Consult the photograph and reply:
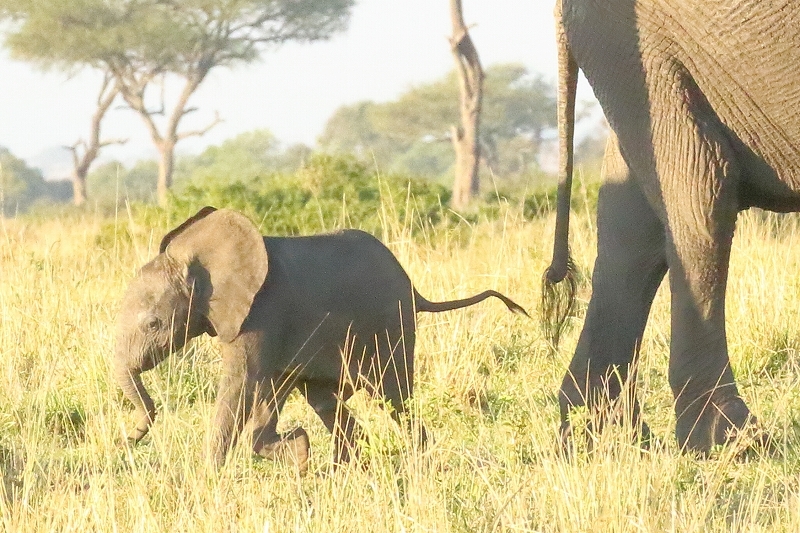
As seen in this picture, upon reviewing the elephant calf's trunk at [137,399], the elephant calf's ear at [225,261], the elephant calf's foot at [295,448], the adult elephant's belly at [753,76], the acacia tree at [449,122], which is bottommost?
the elephant calf's foot at [295,448]

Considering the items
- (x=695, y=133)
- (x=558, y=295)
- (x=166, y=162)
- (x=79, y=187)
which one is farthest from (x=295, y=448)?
(x=79, y=187)

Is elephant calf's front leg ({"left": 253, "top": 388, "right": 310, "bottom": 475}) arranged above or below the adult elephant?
below

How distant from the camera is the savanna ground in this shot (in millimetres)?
2537

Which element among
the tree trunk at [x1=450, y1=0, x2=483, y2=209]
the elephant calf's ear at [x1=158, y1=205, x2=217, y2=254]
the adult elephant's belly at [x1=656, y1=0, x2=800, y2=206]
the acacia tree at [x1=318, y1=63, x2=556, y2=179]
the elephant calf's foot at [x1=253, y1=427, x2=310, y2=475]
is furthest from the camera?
the acacia tree at [x1=318, y1=63, x2=556, y2=179]

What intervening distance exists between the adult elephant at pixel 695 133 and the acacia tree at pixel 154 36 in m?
21.1

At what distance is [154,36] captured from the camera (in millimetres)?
23984

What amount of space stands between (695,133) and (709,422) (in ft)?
2.24

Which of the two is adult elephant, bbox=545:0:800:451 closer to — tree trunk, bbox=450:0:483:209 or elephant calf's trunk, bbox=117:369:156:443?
elephant calf's trunk, bbox=117:369:156:443

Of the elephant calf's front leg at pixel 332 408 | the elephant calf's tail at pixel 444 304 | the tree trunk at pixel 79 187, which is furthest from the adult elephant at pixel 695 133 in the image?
the tree trunk at pixel 79 187

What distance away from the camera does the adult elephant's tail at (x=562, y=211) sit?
349 cm

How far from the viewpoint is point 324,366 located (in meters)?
3.35

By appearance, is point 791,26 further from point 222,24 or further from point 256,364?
point 222,24

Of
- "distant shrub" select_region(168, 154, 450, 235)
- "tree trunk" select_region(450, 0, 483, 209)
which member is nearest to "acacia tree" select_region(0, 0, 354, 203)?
"tree trunk" select_region(450, 0, 483, 209)

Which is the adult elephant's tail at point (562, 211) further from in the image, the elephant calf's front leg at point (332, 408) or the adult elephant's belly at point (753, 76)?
the elephant calf's front leg at point (332, 408)
